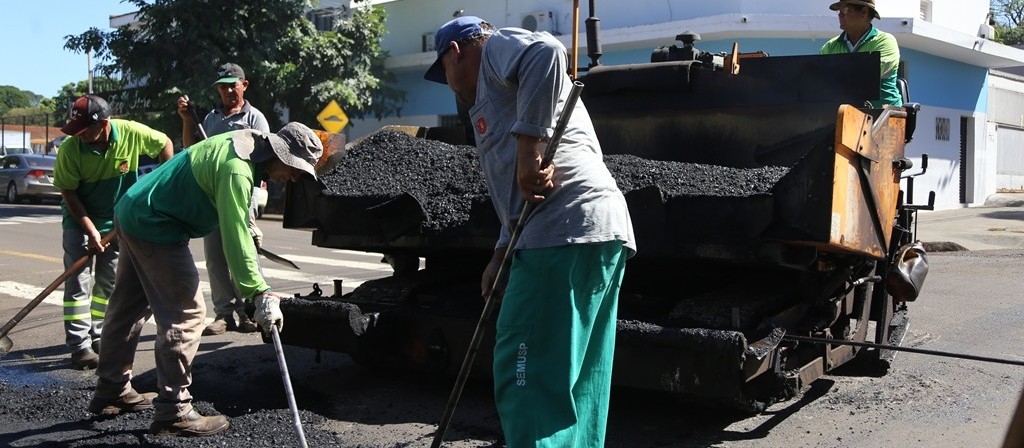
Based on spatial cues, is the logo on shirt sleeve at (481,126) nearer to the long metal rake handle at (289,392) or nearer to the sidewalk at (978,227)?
the long metal rake handle at (289,392)

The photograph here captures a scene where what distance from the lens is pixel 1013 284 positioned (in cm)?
952

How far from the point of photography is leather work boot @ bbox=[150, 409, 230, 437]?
14.5 feet

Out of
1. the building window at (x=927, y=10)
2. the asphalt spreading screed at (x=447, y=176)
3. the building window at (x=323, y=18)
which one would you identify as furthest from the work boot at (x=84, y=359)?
the building window at (x=323, y=18)

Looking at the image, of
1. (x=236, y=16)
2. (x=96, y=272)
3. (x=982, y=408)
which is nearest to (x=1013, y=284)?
(x=982, y=408)

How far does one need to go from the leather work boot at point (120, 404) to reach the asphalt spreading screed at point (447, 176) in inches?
55.3

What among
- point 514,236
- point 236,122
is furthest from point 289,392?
point 236,122

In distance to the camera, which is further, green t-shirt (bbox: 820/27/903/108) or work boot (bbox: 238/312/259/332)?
work boot (bbox: 238/312/259/332)

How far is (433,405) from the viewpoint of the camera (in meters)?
5.07

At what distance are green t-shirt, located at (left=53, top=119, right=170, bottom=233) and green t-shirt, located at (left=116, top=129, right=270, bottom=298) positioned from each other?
159 centimetres

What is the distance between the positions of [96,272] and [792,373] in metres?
4.17

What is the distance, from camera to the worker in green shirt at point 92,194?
19.2 feet

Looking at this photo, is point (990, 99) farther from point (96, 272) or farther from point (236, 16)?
point (96, 272)

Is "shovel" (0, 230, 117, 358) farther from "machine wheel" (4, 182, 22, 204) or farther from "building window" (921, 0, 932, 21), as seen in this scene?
"machine wheel" (4, 182, 22, 204)

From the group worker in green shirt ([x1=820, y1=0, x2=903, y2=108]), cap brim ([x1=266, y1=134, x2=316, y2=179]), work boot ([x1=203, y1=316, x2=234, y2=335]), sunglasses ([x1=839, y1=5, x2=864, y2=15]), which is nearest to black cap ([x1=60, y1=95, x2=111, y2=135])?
work boot ([x1=203, y1=316, x2=234, y2=335])
